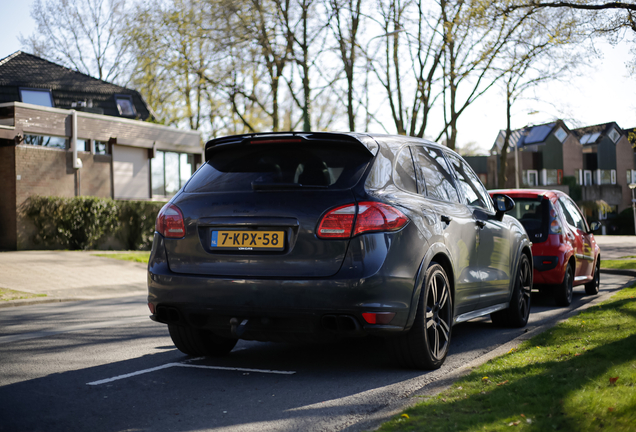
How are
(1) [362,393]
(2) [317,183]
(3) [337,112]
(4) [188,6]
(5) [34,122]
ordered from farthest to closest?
(3) [337,112]
(4) [188,6]
(5) [34,122]
(2) [317,183]
(1) [362,393]

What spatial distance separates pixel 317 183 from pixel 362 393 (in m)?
1.49

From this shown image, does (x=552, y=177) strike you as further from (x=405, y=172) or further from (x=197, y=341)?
(x=197, y=341)

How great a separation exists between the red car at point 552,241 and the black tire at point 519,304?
1.76 m

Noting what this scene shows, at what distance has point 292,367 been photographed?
17.4 feet

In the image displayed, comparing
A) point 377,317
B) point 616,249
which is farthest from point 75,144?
point 377,317

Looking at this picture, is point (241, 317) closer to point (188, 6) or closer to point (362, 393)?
point (362, 393)

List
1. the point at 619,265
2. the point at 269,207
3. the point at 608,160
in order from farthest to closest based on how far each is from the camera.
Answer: the point at 608,160 < the point at 619,265 < the point at 269,207

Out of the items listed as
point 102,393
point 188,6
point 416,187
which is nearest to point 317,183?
point 416,187

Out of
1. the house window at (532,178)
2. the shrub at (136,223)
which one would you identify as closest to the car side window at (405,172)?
the shrub at (136,223)

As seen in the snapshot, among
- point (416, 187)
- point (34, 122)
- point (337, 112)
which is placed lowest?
point (416, 187)

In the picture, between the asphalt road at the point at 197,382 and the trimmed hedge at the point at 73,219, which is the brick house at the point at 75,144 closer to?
the trimmed hedge at the point at 73,219

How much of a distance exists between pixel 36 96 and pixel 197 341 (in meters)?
31.9

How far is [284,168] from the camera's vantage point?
492 centimetres

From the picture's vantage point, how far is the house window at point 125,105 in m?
36.9
